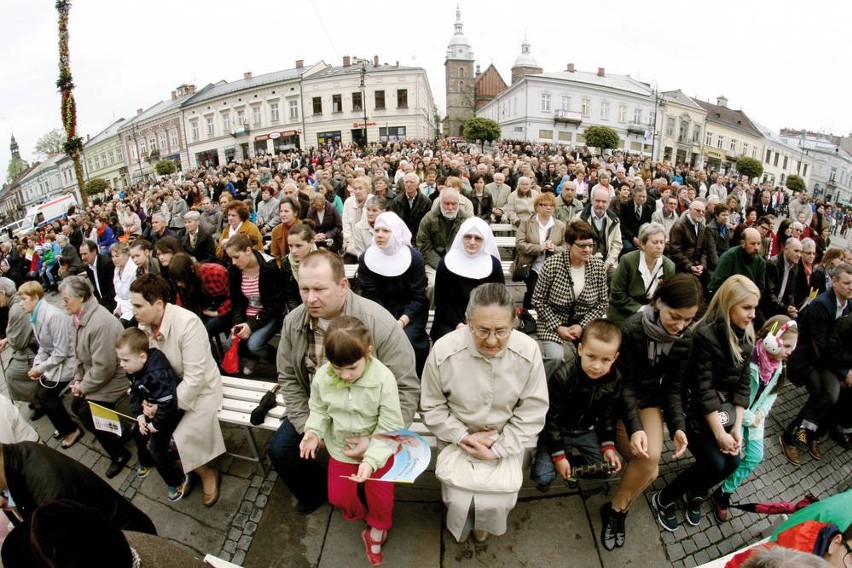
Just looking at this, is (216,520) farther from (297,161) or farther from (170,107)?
(170,107)

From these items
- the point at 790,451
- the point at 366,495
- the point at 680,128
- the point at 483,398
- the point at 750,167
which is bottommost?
the point at 790,451

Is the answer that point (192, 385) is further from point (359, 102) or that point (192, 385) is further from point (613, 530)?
point (359, 102)

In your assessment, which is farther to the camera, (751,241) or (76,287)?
(751,241)

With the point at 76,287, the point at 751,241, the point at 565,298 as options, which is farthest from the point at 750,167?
the point at 76,287

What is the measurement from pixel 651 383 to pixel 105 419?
430cm

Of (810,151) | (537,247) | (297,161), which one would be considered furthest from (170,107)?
(810,151)

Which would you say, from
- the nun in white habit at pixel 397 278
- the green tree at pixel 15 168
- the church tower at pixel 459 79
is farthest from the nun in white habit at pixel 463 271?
the green tree at pixel 15 168

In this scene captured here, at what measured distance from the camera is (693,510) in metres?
2.89

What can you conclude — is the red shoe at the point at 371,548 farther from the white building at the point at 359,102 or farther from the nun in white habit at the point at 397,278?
the white building at the point at 359,102

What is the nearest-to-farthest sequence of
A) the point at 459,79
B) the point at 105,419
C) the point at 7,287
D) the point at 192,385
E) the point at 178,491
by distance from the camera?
the point at 192,385, the point at 178,491, the point at 105,419, the point at 7,287, the point at 459,79

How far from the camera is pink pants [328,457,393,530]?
2.54 metres

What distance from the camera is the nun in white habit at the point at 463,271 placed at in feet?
12.2

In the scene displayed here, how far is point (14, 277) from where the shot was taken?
12.1 metres

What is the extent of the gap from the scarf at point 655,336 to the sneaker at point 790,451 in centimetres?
201
